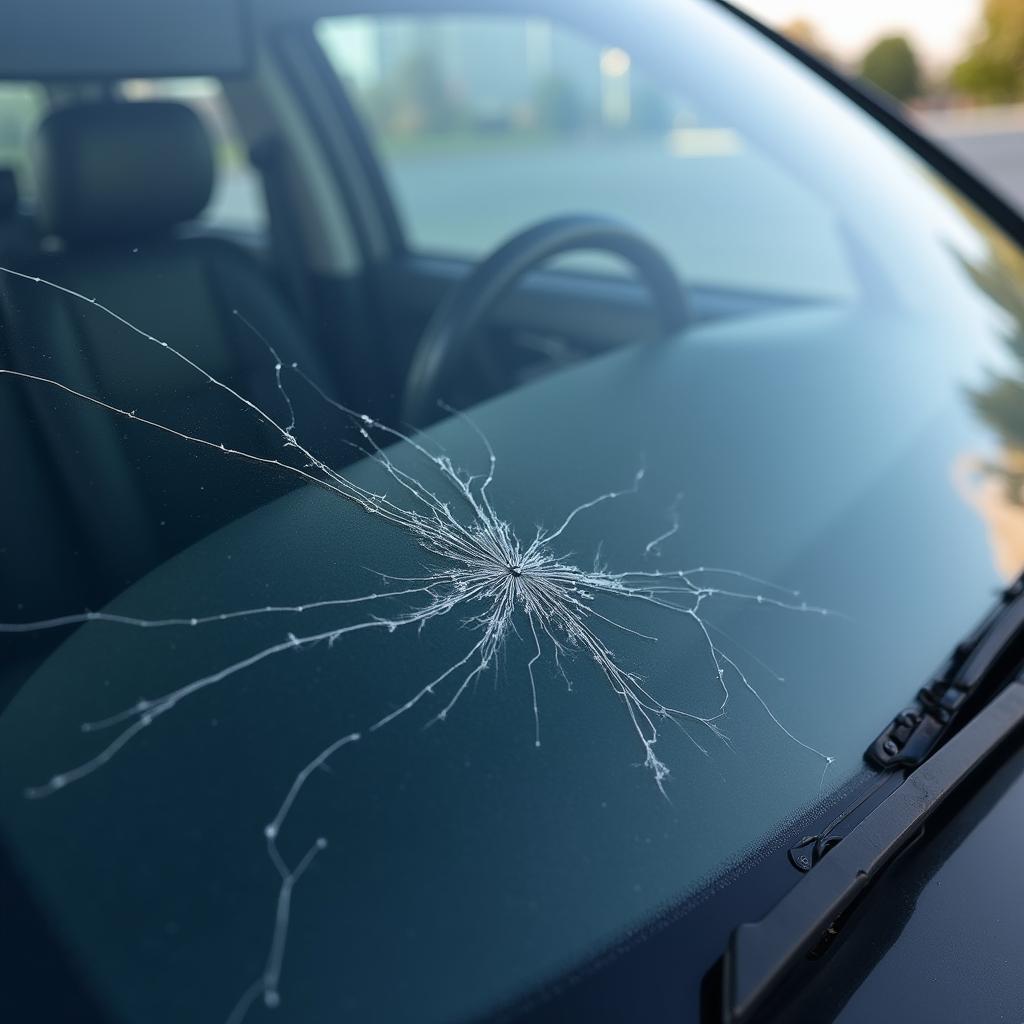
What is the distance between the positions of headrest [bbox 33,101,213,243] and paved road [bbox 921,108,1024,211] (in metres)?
9.54

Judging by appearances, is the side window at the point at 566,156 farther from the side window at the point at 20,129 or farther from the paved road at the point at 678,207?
the side window at the point at 20,129

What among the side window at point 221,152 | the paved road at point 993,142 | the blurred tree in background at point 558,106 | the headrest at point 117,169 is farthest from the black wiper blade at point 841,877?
the paved road at point 993,142

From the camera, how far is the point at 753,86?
1787 mm

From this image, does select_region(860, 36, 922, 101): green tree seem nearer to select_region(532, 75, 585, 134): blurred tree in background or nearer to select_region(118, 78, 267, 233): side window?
select_region(532, 75, 585, 134): blurred tree in background

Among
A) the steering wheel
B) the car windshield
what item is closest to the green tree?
the steering wheel

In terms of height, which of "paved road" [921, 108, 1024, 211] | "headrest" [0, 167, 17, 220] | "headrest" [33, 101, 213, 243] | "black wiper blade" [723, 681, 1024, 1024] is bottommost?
"paved road" [921, 108, 1024, 211]

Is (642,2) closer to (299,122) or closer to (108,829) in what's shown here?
(299,122)

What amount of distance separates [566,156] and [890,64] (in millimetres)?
20951

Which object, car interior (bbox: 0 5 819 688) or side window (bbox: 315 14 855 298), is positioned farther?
side window (bbox: 315 14 855 298)

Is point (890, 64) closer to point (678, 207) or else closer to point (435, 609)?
point (678, 207)

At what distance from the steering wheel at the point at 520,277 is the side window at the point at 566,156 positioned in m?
0.06

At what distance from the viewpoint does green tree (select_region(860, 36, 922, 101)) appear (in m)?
20.8

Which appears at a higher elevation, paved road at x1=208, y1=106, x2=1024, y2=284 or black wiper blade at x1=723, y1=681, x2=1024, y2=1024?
black wiper blade at x1=723, y1=681, x2=1024, y2=1024

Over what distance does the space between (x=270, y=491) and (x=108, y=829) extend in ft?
0.95
